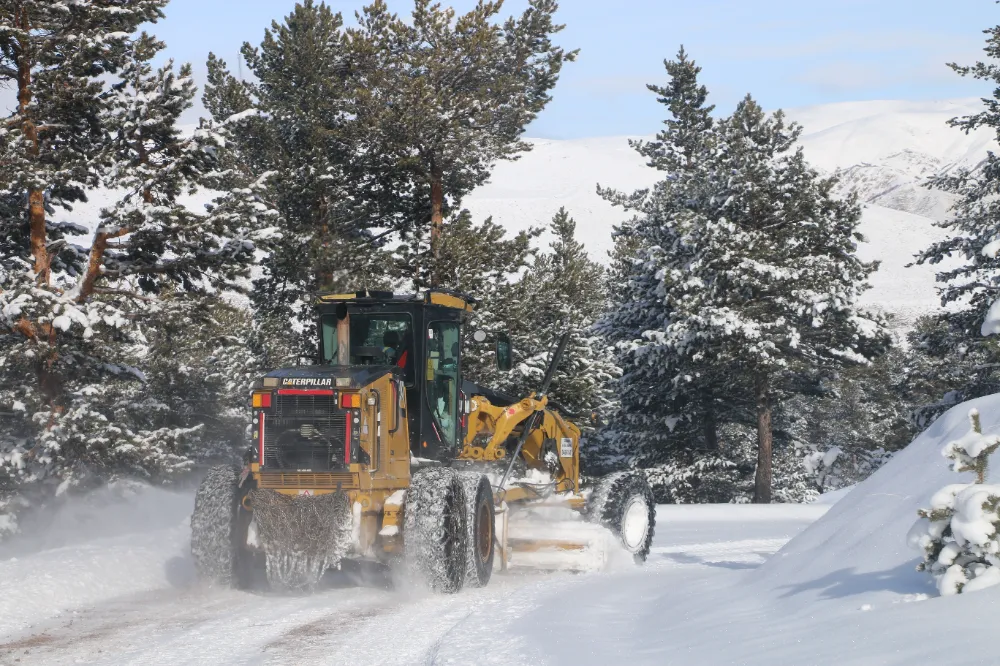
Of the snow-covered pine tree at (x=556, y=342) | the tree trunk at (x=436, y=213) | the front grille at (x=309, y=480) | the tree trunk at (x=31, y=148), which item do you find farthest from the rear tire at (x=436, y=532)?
the snow-covered pine tree at (x=556, y=342)

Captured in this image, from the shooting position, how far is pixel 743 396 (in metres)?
32.9

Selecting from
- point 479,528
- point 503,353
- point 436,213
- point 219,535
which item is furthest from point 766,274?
point 219,535

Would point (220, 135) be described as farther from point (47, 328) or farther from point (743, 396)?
point (743, 396)

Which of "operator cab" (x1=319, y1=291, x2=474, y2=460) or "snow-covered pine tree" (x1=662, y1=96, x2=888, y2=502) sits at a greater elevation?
"snow-covered pine tree" (x1=662, y1=96, x2=888, y2=502)

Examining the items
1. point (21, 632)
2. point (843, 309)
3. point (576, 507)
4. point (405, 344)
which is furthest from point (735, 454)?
point (21, 632)

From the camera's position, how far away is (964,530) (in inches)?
229

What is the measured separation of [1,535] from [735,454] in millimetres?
27990

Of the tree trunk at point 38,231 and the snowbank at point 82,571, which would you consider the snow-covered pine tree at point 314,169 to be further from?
the snowbank at point 82,571

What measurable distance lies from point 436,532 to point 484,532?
115 centimetres

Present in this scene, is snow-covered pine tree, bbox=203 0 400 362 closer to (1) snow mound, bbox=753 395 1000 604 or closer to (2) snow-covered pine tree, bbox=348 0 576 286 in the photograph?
(2) snow-covered pine tree, bbox=348 0 576 286

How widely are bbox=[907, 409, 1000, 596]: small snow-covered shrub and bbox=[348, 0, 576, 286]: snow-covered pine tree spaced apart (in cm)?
1788

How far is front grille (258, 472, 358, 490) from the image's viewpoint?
10.8 meters

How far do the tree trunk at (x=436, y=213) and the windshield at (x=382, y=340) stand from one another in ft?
38.0

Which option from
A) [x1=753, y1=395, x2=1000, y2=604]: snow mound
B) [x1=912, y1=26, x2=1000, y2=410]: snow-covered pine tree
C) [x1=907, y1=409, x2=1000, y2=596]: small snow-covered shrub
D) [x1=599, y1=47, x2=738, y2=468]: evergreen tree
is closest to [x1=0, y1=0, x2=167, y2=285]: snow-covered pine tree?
[x1=753, y1=395, x2=1000, y2=604]: snow mound
